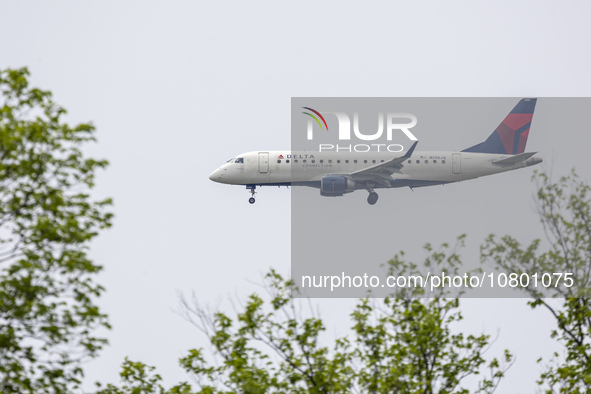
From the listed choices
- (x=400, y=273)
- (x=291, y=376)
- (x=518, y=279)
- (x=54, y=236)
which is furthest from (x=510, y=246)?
(x=54, y=236)

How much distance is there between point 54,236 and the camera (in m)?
24.0

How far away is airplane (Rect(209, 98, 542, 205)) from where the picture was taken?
6938cm

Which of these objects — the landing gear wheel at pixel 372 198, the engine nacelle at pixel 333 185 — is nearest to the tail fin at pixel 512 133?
the landing gear wheel at pixel 372 198

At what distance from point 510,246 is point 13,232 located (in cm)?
1286

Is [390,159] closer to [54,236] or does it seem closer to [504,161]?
[504,161]

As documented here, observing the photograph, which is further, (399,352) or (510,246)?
(510,246)

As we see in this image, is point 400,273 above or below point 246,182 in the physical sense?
below

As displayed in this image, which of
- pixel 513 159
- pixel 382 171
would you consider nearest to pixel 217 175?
pixel 382 171

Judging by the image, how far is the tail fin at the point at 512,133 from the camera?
7716 centimetres

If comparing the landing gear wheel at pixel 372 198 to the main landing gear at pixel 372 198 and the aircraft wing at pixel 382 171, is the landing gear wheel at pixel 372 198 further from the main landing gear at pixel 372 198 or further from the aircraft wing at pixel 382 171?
the aircraft wing at pixel 382 171

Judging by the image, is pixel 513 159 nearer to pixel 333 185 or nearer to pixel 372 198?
pixel 372 198

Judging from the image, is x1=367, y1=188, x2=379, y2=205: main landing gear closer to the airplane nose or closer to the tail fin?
the tail fin

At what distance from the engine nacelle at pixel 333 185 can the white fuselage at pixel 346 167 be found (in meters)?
1.47

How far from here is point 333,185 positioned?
226 feet
